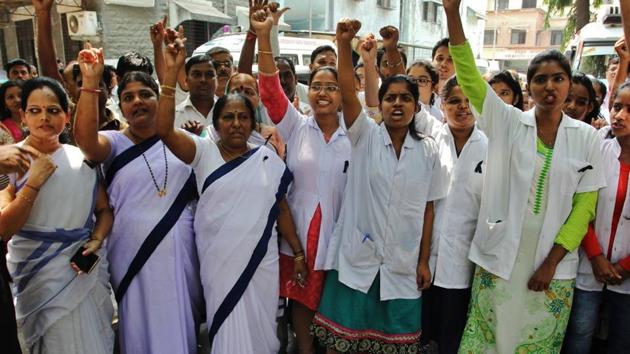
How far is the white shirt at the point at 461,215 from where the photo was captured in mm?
2574

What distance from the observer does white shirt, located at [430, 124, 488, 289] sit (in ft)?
8.45

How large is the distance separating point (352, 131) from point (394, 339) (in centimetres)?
117

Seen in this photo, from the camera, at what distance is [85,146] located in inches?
90.7

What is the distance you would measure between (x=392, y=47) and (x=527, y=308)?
184 centimetres

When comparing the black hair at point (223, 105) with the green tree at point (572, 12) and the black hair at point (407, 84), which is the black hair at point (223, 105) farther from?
the green tree at point (572, 12)

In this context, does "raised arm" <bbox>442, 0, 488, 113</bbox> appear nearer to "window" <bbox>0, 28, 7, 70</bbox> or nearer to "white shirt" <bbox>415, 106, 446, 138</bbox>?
"white shirt" <bbox>415, 106, 446, 138</bbox>

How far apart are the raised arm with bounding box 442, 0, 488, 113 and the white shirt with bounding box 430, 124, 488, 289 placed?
359mm

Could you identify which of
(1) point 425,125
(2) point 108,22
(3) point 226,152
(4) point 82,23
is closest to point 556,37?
(2) point 108,22

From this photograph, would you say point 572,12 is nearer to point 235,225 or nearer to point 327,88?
point 327,88

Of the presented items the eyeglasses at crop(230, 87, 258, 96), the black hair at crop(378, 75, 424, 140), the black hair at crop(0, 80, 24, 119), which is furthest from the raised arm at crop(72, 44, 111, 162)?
the black hair at crop(0, 80, 24, 119)

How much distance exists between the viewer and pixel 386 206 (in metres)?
2.59

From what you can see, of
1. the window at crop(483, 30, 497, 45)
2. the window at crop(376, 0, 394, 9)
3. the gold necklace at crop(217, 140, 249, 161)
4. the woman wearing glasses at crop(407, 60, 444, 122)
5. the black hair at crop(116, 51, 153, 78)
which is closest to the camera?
the gold necklace at crop(217, 140, 249, 161)

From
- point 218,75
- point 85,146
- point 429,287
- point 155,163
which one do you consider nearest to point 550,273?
point 429,287

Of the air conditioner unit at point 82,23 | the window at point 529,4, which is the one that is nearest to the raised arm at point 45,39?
the air conditioner unit at point 82,23
